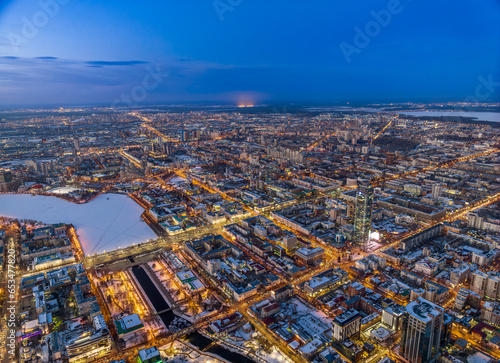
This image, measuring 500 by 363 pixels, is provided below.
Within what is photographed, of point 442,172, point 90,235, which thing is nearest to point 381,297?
point 90,235

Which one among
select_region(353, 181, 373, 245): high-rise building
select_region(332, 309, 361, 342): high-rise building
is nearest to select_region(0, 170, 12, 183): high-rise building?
select_region(353, 181, 373, 245): high-rise building

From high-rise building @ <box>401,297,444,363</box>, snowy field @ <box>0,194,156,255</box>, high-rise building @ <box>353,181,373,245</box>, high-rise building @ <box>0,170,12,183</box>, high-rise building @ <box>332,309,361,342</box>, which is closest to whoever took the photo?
high-rise building @ <box>401,297,444,363</box>

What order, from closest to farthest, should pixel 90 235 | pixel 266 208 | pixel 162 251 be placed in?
pixel 162 251 < pixel 90 235 < pixel 266 208

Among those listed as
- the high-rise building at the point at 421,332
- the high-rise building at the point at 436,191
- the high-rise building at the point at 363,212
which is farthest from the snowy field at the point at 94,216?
the high-rise building at the point at 436,191

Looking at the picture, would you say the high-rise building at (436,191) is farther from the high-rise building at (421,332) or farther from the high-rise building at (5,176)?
the high-rise building at (5,176)

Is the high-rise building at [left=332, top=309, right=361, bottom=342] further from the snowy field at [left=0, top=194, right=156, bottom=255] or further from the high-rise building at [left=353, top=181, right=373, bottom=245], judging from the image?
the snowy field at [left=0, top=194, right=156, bottom=255]

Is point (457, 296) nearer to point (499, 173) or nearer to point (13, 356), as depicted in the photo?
point (13, 356)

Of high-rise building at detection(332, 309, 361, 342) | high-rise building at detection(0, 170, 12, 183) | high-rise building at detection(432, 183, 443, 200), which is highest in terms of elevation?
high-rise building at detection(0, 170, 12, 183)
